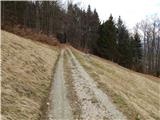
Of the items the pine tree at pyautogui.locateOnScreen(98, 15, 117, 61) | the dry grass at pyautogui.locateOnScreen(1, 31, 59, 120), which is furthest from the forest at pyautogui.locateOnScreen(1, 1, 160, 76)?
the dry grass at pyautogui.locateOnScreen(1, 31, 59, 120)

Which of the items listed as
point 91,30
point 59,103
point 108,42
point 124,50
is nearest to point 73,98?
point 59,103

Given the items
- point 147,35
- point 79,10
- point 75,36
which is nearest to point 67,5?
point 79,10

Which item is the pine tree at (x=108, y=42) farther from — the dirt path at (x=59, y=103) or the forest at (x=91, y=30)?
the dirt path at (x=59, y=103)

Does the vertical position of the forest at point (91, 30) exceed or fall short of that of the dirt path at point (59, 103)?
it exceeds it

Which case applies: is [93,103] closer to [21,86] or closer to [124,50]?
[21,86]

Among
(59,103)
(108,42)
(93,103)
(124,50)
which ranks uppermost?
(108,42)

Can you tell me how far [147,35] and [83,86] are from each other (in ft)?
265

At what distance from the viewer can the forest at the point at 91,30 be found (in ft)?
254

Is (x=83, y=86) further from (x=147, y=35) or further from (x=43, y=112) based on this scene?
(x=147, y=35)

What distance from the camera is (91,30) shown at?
95750mm

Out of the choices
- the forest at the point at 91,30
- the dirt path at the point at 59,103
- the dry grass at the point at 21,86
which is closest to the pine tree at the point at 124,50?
the forest at the point at 91,30

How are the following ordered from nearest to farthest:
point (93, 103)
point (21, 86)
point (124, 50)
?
point (21, 86), point (93, 103), point (124, 50)

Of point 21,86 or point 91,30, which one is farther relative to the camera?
point 91,30

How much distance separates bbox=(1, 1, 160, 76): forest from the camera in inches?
3044
